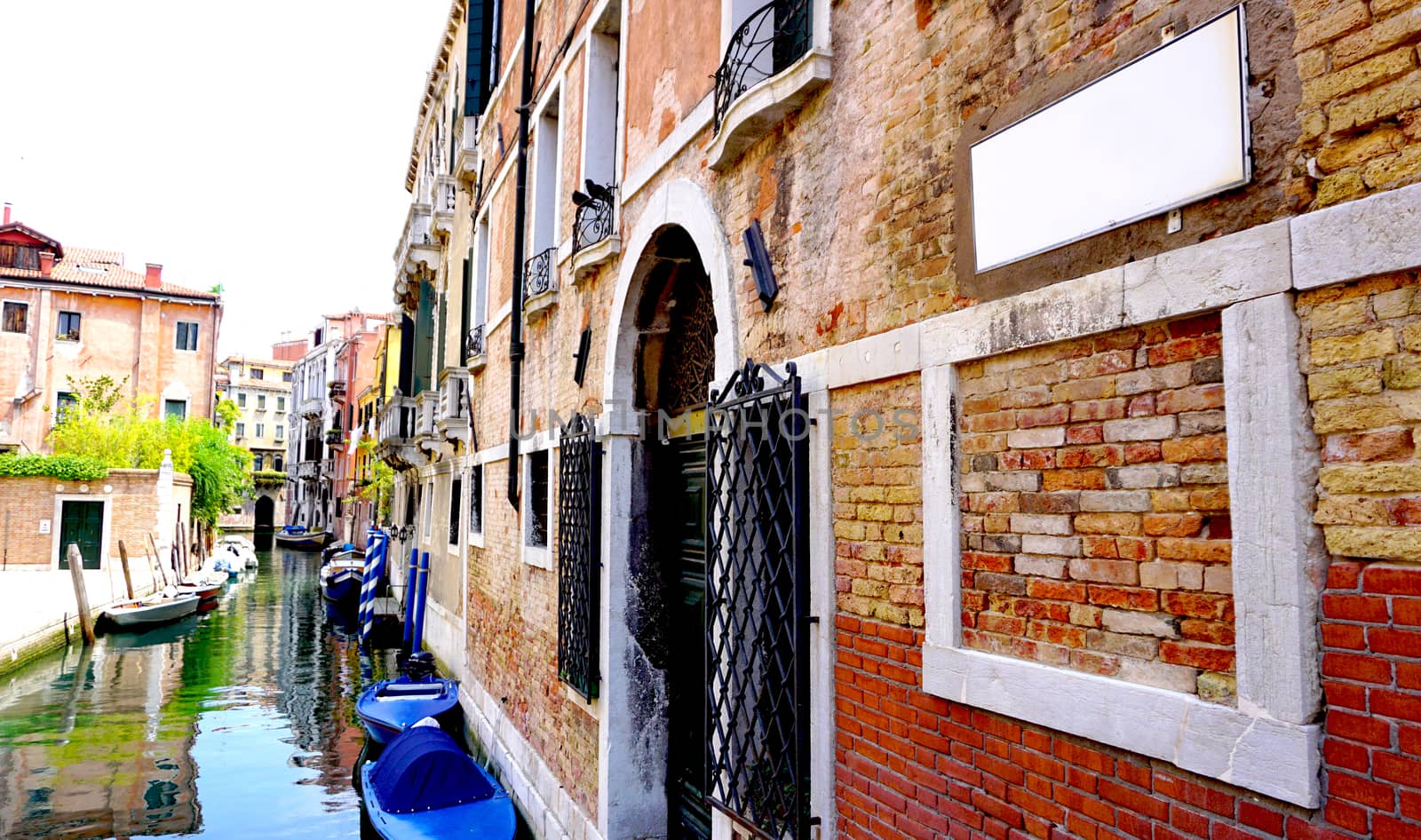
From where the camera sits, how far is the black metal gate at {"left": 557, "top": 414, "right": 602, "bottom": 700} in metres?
5.91

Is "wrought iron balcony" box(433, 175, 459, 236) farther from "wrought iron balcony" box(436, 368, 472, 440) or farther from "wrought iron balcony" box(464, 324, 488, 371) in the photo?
"wrought iron balcony" box(464, 324, 488, 371)

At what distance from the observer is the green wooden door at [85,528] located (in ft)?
74.3

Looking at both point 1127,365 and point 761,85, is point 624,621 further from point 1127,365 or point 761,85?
point 1127,365

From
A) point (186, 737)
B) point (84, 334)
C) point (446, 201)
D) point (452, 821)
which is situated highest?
point (84, 334)

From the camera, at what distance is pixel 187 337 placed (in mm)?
32312

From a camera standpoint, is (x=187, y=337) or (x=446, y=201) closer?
(x=446, y=201)

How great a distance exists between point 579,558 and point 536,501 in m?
1.95

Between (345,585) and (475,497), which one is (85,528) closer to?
(345,585)

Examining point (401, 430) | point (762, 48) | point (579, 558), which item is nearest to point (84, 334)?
point (401, 430)

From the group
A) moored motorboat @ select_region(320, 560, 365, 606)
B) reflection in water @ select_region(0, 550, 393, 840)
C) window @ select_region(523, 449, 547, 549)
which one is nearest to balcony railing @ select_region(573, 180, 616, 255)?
window @ select_region(523, 449, 547, 549)

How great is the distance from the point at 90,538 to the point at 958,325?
26098 millimetres

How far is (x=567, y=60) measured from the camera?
25.0 feet

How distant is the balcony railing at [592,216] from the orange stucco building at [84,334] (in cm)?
2853

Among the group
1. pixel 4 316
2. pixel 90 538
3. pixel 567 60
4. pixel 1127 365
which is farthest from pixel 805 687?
pixel 4 316
